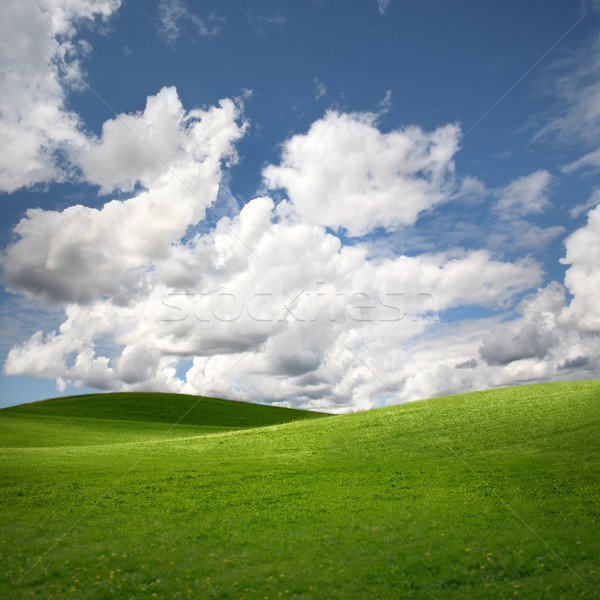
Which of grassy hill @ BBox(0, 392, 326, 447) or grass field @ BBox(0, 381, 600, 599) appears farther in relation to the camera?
grassy hill @ BBox(0, 392, 326, 447)

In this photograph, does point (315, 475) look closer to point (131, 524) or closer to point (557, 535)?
point (131, 524)

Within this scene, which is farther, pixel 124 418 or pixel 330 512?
pixel 124 418

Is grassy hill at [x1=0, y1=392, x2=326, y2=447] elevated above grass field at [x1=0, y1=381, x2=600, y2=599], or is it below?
above

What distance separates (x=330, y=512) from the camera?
17.4 m

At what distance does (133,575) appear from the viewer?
12000mm

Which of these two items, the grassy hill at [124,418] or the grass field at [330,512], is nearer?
the grass field at [330,512]

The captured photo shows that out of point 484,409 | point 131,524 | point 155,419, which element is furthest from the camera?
point 155,419

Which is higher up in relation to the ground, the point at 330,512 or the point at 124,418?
the point at 124,418

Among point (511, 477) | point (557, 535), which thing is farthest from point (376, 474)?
point (557, 535)

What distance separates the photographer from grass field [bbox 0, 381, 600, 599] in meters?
11.6

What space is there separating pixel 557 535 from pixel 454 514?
352 centimetres

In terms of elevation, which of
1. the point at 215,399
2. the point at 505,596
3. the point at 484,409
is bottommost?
the point at 505,596

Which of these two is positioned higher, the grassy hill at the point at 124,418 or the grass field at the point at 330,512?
the grassy hill at the point at 124,418

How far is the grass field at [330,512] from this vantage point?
38.2ft
